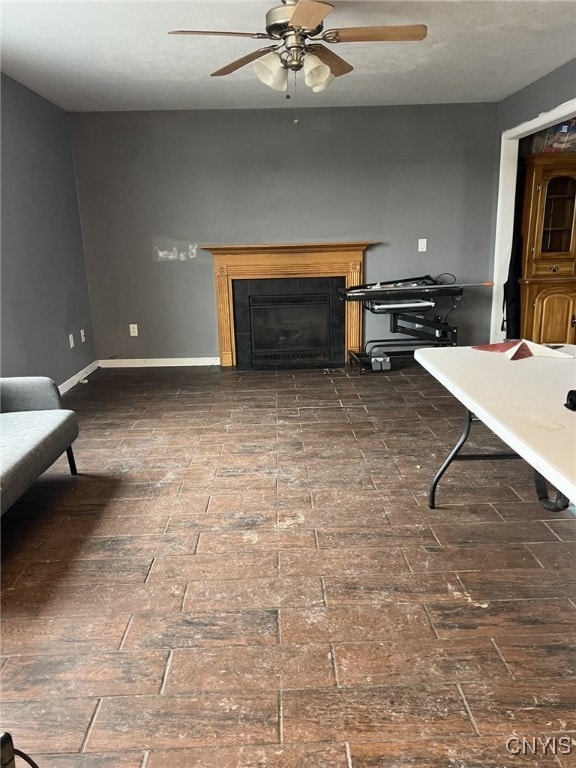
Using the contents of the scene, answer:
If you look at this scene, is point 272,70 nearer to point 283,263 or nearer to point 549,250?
point 283,263

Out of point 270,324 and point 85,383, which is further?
point 270,324

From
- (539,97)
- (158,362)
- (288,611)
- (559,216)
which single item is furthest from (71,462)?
(559,216)

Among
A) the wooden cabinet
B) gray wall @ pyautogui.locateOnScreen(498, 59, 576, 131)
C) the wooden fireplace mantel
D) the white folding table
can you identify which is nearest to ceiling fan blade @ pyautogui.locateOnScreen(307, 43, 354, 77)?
the white folding table

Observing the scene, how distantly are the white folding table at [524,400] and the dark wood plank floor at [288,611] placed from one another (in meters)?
0.37

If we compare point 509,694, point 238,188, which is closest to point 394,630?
point 509,694

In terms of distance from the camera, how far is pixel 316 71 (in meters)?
2.68

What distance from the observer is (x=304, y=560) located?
2115 millimetres

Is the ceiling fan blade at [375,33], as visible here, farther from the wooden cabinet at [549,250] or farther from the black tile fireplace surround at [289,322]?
the wooden cabinet at [549,250]

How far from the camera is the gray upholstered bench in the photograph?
2.22 meters

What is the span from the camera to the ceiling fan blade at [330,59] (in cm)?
257

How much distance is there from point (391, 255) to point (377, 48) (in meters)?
2.10

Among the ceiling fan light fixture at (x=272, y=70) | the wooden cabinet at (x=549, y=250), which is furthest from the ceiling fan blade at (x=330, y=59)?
the wooden cabinet at (x=549, y=250)

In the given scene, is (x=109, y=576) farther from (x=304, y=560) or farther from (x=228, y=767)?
(x=228, y=767)

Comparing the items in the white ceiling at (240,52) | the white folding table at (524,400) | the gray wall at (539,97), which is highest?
the white ceiling at (240,52)
